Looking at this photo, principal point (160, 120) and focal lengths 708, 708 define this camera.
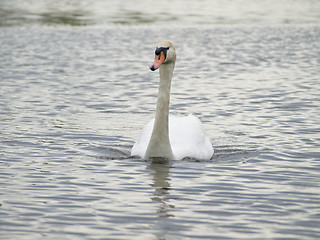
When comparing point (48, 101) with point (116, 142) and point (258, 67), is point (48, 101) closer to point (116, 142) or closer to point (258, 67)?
point (116, 142)

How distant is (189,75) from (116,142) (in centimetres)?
955

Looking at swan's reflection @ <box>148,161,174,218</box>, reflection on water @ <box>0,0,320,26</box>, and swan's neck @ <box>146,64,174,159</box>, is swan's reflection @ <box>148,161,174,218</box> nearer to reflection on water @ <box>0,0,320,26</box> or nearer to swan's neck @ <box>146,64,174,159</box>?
swan's neck @ <box>146,64,174,159</box>

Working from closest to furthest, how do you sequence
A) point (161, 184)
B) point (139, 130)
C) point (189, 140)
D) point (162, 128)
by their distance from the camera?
1. point (161, 184)
2. point (162, 128)
3. point (189, 140)
4. point (139, 130)

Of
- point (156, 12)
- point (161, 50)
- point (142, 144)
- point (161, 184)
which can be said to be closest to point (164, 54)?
point (161, 50)

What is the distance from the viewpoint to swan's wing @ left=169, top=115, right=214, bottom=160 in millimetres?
10891

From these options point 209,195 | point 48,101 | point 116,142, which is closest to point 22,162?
point 116,142

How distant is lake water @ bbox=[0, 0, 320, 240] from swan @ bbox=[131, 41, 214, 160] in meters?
0.18

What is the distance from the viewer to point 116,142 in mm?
12594

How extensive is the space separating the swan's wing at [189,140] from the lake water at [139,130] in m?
0.17

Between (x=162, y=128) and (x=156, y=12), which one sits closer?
(x=162, y=128)

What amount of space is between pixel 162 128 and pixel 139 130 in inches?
130

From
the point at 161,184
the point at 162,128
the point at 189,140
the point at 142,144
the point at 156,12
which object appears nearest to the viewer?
the point at 161,184

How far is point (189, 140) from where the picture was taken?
11.1m

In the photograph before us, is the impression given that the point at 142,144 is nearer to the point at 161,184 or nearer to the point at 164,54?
the point at 164,54
